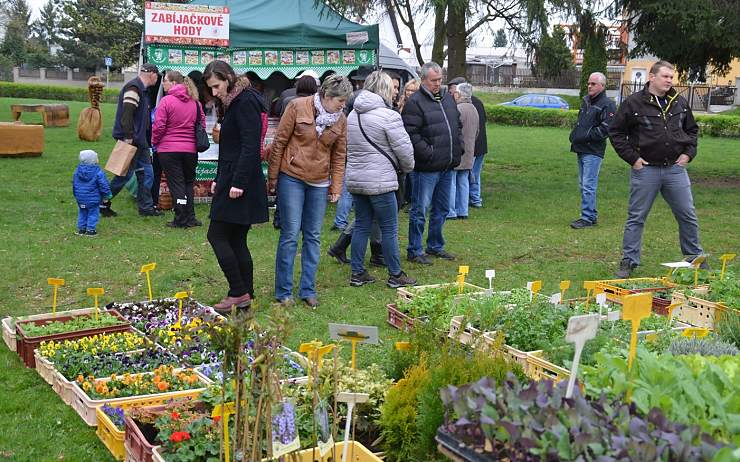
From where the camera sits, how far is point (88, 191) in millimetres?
8898

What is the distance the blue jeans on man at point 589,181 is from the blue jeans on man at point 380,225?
159 inches

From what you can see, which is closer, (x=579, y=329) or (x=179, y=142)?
(x=579, y=329)

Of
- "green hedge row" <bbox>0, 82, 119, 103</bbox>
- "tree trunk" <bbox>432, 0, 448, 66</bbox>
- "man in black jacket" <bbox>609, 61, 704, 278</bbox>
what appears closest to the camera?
"man in black jacket" <bbox>609, 61, 704, 278</bbox>

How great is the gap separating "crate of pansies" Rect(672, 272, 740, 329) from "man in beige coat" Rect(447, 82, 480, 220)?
4.61m

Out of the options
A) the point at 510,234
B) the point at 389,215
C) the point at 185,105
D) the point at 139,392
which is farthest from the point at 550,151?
the point at 139,392

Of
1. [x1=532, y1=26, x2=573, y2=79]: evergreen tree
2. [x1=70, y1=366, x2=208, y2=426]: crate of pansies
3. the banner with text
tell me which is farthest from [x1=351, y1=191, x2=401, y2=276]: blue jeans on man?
[x1=532, y1=26, x2=573, y2=79]: evergreen tree

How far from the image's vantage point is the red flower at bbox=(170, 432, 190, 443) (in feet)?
11.8

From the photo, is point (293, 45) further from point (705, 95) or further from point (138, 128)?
point (705, 95)

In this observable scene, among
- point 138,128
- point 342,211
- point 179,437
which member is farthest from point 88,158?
point 179,437

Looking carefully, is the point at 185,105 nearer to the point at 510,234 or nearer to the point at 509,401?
the point at 510,234

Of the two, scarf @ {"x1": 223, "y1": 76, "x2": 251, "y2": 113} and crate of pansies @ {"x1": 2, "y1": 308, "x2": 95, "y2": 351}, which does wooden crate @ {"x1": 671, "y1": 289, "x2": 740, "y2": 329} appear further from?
crate of pansies @ {"x1": 2, "y1": 308, "x2": 95, "y2": 351}

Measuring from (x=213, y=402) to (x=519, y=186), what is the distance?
10772 millimetres

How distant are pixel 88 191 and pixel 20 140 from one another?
7.99m

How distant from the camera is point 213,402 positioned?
4.05 metres
